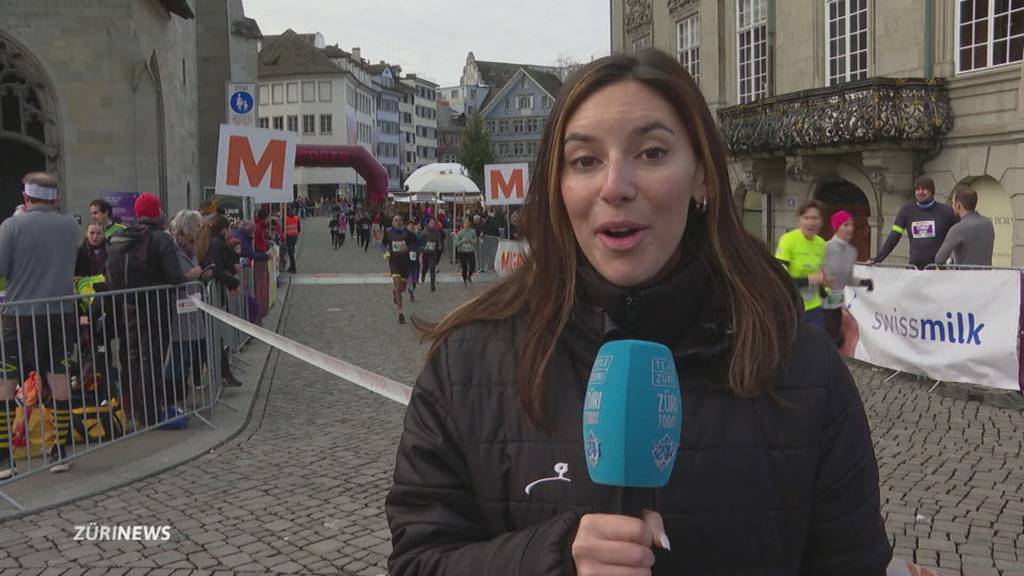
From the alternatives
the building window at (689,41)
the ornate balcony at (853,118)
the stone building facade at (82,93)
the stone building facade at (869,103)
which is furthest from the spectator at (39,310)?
the building window at (689,41)

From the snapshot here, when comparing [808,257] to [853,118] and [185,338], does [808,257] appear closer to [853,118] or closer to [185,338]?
[185,338]

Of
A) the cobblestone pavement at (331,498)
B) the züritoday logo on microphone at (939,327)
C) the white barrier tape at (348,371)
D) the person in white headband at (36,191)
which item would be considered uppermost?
the person in white headband at (36,191)

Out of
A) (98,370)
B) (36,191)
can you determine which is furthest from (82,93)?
(98,370)

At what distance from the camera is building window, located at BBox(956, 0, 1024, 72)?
1688cm

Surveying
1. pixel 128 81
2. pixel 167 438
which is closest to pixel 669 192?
pixel 167 438

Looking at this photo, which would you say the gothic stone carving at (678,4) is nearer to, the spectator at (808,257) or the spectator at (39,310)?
the spectator at (808,257)

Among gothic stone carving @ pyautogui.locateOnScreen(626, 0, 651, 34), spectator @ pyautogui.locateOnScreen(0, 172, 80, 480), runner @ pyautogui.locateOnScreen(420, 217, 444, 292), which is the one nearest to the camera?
spectator @ pyautogui.locateOnScreen(0, 172, 80, 480)

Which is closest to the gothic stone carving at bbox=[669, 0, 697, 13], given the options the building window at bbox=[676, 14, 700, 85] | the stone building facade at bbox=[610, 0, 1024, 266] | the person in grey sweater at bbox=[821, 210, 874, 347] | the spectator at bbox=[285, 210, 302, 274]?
the building window at bbox=[676, 14, 700, 85]

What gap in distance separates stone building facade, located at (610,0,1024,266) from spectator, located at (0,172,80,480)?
9.53 metres

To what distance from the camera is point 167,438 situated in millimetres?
8195

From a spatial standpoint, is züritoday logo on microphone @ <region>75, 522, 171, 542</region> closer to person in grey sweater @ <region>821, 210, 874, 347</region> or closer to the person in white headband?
the person in white headband

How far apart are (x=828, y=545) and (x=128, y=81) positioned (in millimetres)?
22371

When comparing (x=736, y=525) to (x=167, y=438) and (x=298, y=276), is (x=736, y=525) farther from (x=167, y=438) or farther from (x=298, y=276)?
(x=298, y=276)

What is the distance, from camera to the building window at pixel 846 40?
69.9 feet
